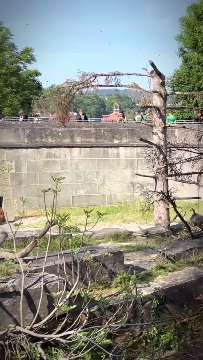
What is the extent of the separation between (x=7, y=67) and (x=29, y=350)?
35.4 m

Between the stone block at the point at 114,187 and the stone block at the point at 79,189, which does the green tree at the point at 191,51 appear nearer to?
the stone block at the point at 114,187

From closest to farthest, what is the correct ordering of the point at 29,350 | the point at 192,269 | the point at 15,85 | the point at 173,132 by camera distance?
the point at 29,350, the point at 192,269, the point at 173,132, the point at 15,85

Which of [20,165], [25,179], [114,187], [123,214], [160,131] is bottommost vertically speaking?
[123,214]

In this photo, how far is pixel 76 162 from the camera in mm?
18125

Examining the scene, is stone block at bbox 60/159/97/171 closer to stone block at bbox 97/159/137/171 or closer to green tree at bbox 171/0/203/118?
stone block at bbox 97/159/137/171

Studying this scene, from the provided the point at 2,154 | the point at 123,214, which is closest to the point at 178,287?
the point at 123,214

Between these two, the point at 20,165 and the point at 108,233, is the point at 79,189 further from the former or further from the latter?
the point at 108,233

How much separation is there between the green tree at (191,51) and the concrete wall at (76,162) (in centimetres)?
1200

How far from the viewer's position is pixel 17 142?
58.4ft

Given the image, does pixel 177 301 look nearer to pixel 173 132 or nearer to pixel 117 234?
pixel 117 234

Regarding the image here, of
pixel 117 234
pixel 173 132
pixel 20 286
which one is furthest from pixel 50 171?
pixel 20 286

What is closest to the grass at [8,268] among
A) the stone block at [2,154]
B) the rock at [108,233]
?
the rock at [108,233]

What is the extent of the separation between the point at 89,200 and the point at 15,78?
22576 millimetres

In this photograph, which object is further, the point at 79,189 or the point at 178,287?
the point at 79,189
